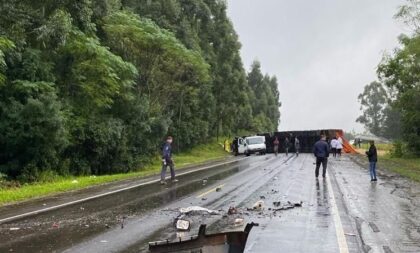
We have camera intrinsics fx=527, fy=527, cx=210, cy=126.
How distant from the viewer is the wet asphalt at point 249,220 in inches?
345

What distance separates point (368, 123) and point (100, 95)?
12487 centimetres

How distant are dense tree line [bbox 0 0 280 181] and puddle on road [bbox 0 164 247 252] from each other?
7081 millimetres

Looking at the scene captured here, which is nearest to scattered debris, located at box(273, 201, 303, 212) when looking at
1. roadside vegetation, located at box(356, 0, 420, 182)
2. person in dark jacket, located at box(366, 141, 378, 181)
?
person in dark jacket, located at box(366, 141, 378, 181)

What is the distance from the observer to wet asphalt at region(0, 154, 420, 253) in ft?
28.8

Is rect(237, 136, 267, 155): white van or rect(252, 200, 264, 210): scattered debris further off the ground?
rect(237, 136, 267, 155): white van

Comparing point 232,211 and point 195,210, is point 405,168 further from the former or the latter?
point 195,210

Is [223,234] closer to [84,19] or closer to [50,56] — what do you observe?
[84,19]

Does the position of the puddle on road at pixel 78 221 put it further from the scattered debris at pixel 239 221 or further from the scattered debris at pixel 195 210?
the scattered debris at pixel 239 221

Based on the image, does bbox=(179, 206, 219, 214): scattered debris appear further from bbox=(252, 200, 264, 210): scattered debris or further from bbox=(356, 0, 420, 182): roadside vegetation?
bbox=(356, 0, 420, 182): roadside vegetation

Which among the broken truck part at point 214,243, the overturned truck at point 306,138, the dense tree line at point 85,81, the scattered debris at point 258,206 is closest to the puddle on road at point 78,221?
the scattered debris at point 258,206

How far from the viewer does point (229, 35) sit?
219ft

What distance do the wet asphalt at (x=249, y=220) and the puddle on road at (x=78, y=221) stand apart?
17mm

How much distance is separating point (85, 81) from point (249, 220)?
65.8ft

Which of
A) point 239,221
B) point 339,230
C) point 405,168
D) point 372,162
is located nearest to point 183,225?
point 239,221
